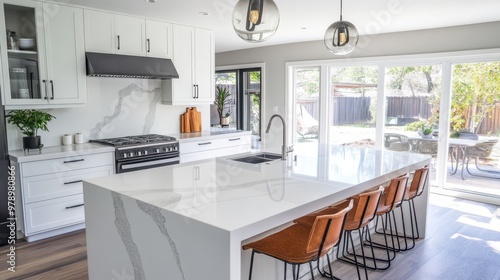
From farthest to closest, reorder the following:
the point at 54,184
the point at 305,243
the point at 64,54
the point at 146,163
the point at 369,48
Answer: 1. the point at 369,48
2. the point at 146,163
3. the point at 64,54
4. the point at 54,184
5. the point at 305,243

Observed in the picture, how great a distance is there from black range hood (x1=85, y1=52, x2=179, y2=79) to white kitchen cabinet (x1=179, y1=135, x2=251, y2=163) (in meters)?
0.98

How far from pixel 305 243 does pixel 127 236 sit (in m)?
1.06

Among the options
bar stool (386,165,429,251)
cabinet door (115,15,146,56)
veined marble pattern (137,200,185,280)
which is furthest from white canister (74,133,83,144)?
bar stool (386,165,429,251)

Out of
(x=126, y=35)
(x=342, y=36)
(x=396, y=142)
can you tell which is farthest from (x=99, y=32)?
(x=396, y=142)

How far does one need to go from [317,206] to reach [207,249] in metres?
0.73

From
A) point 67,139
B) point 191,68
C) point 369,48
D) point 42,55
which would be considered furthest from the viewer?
point 369,48

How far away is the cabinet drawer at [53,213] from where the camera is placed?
3.68 metres

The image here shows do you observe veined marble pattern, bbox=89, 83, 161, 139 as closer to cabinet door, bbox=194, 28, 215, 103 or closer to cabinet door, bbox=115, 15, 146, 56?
cabinet door, bbox=115, 15, 146, 56

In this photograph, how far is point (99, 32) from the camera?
14.3 ft

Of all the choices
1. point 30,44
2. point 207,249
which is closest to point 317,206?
point 207,249

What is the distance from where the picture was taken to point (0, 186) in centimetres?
358

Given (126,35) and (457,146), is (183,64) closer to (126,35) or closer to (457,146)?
(126,35)

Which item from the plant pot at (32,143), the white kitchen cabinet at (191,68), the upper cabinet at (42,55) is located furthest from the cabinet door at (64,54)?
the white kitchen cabinet at (191,68)

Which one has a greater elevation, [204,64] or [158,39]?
[158,39]
